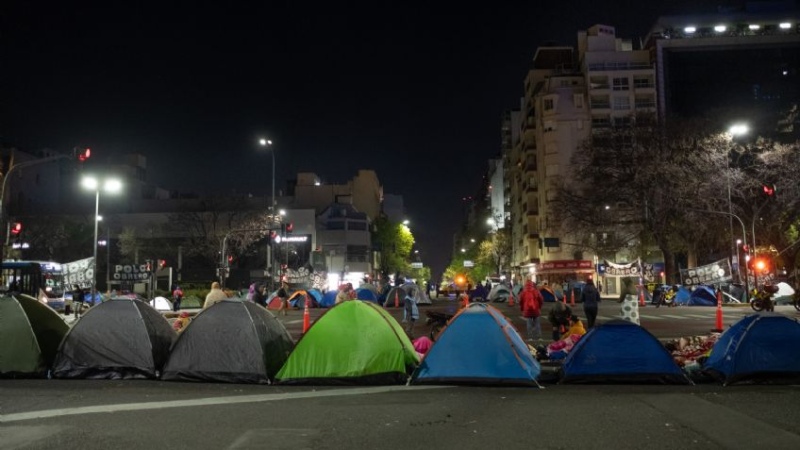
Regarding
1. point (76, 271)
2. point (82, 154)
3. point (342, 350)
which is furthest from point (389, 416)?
point (76, 271)

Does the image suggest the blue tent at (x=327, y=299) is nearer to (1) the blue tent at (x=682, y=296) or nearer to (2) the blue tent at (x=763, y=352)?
(1) the blue tent at (x=682, y=296)

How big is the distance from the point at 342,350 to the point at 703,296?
34.8m

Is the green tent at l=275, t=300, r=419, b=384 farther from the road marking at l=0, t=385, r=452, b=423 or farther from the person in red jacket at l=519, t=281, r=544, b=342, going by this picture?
the person in red jacket at l=519, t=281, r=544, b=342

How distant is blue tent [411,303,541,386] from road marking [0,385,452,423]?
347mm

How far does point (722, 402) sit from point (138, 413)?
8131 mm

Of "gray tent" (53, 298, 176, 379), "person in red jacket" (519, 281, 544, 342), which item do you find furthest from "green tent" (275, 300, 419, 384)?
"person in red jacket" (519, 281, 544, 342)

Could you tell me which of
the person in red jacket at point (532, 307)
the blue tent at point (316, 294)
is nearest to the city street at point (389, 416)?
the person in red jacket at point (532, 307)

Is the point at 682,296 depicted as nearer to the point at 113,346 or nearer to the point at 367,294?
the point at 367,294

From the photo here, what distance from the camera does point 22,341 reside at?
1175cm

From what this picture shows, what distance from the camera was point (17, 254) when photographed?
5450cm

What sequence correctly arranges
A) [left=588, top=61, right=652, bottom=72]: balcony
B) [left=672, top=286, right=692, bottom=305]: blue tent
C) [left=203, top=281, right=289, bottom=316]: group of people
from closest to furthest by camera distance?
[left=203, top=281, right=289, bottom=316]: group of people
[left=672, top=286, right=692, bottom=305]: blue tent
[left=588, top=61, right=652, bottom=72]: balcony

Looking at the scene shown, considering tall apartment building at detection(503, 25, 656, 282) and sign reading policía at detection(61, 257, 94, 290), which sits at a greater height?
tall apartment building at detection(503, 25, 656, 282)

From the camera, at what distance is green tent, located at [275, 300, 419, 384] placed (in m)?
10.9

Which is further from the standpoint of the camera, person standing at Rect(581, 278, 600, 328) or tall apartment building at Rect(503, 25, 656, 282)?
tall apartment building at Rect(503, 25, 656, 282)
